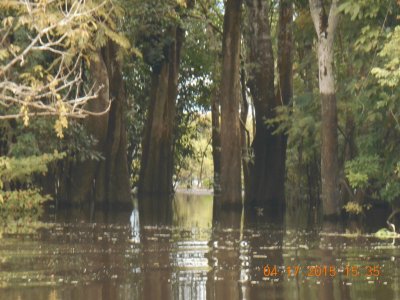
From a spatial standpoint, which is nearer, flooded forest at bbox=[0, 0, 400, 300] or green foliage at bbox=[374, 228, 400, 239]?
flooded forest at bbox=[0, 0, 400, 300]

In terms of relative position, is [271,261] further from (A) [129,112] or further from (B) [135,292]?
(A) [129,112]

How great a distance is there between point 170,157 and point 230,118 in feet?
26.2

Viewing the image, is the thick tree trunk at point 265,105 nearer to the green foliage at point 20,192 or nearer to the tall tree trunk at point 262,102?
the tall tree trunk at point 262,102

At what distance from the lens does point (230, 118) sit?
110 ft

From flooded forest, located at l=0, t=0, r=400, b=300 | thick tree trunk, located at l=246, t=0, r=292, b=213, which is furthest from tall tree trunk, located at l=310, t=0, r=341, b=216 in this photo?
thick tree trunk, located at l=246, t=0, r=292, b=213

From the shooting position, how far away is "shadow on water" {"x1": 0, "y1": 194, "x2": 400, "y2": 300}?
12.9 meters

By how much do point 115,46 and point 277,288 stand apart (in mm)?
21432

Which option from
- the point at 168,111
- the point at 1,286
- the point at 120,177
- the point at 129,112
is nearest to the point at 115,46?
the point at 120,177

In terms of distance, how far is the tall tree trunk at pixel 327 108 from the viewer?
1032 inches

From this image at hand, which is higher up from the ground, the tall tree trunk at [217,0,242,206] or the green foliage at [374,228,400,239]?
the tall tree trunk at [217,0,242,206]

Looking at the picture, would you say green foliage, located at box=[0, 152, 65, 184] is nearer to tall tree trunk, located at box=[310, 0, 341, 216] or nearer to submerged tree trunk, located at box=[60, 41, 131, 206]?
tall tree trunk, located at box=[310, 0, 341, 216]
